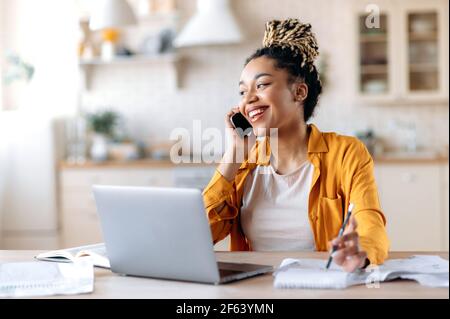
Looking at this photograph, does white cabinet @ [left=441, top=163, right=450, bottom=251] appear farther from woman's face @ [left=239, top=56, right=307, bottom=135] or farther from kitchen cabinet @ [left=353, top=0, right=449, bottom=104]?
woman's face @ [left=239, top=56, right=307, bottom=135]

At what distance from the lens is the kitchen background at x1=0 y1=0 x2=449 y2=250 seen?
5.41 metres

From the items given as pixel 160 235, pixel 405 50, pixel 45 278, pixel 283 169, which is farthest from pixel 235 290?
pixel 405 50

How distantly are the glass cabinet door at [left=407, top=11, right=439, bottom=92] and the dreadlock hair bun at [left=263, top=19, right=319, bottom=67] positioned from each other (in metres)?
3.44

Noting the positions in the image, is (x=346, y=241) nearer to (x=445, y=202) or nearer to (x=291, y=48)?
(x=291, y=48)

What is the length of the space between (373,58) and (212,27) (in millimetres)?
1245

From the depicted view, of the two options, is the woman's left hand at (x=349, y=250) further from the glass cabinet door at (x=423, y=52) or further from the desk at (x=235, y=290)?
the glass cabinet door at (x=423, y=52)

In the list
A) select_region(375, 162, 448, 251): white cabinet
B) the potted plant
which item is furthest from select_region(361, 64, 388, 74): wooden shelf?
the potted plant

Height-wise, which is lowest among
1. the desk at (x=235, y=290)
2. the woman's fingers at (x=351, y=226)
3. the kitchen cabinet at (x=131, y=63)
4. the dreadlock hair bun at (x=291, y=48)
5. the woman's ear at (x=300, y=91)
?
the desk at (x=235, y=290)

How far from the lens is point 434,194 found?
524 centimetres

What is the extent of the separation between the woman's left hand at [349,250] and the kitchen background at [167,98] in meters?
3.73

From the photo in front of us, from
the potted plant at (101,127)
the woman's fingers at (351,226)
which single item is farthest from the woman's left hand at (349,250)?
the potted plant at (101,127)

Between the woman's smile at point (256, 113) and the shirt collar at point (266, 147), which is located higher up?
the woman's smile at point (256, 113)

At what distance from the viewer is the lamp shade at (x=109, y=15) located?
380 cm
